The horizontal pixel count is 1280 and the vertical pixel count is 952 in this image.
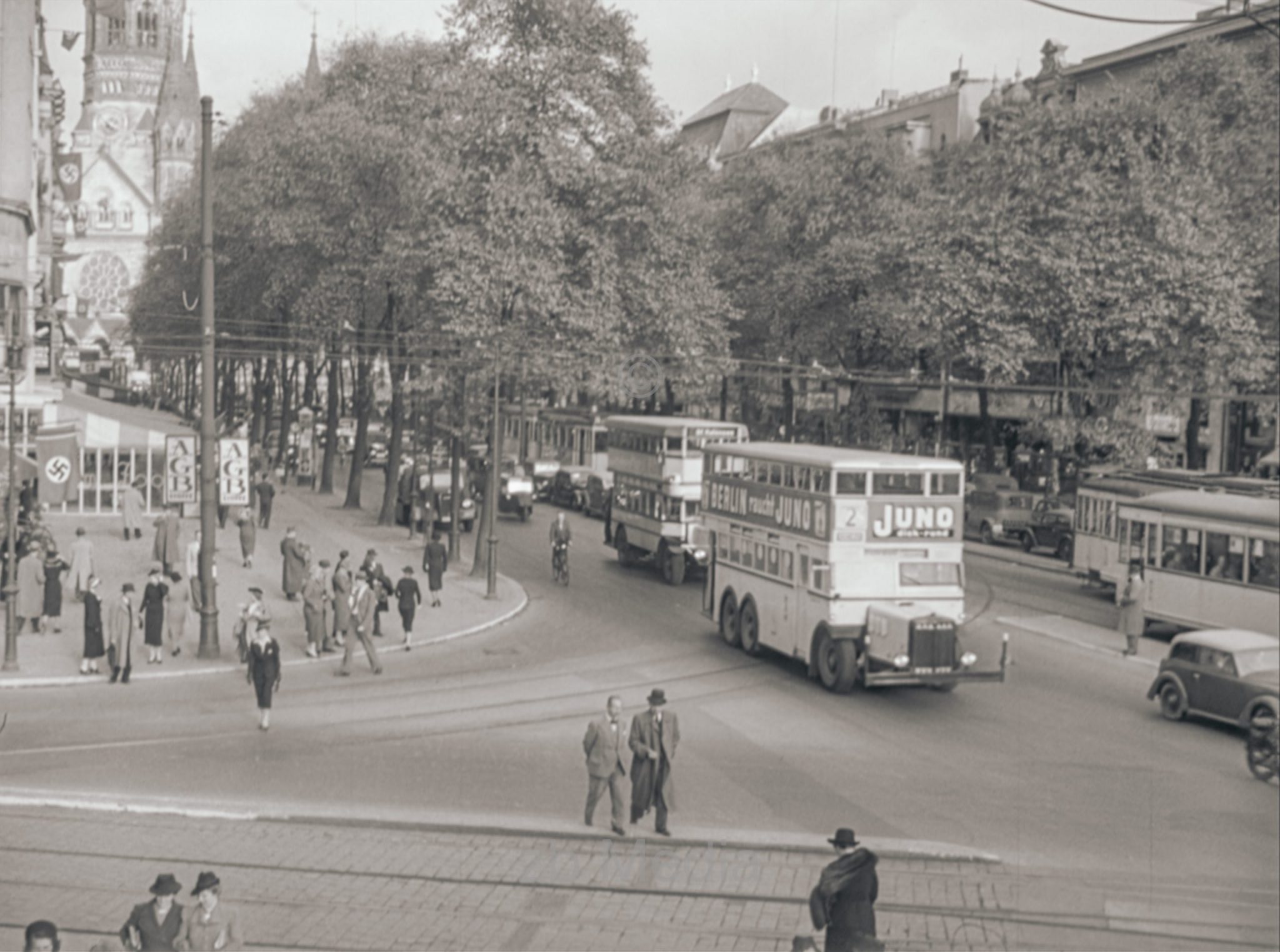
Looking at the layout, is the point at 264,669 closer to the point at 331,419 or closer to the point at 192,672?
the point at 192,672

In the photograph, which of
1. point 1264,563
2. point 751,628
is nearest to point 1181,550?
point 1264,563

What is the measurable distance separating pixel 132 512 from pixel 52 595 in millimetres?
7524

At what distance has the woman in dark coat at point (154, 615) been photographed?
20.1 meters

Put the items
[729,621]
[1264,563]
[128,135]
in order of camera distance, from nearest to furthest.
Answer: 1. [1264,563]
2. [729,621]
3. [128,135]

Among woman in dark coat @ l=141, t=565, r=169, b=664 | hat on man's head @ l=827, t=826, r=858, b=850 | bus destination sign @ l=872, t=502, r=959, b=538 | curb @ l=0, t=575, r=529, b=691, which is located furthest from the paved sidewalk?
hat on man's head @ l=827, t=826, r=858, b=850

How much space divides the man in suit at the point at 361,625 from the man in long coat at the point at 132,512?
30.7 ft

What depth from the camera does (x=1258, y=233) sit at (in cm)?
3847

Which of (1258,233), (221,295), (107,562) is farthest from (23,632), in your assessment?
(1258,233)

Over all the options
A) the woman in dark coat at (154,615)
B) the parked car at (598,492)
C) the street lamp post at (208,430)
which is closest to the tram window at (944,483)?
the street lamp post at (208,430)

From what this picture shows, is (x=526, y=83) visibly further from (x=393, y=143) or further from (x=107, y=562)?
(x=107, y=562)

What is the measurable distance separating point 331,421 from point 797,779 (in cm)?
2638

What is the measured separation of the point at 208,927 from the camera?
852 cm

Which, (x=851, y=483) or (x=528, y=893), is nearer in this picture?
(x=528, y=893)

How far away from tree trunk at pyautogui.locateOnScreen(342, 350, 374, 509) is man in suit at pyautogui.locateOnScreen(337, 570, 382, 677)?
606 inches
